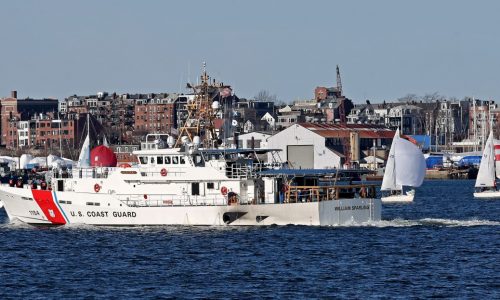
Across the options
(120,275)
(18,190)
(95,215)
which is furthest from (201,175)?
(120,275)

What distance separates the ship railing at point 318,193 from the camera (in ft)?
255

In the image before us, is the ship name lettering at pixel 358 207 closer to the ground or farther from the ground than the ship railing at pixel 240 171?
closer to the ground

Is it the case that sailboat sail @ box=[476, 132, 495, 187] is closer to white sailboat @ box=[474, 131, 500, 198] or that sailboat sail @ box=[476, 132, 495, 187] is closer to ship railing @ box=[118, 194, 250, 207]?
white sailboat @ box=[474, 131, 500, 198]

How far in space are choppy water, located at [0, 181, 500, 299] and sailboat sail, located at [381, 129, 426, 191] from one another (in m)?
37.3

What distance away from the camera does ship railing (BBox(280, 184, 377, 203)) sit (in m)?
77.9

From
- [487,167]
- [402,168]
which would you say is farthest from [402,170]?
[487,167]

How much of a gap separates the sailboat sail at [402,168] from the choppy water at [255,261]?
122 feet

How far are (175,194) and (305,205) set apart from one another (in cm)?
768

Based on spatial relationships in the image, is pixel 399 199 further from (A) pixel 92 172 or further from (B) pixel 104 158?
(A) pixel 92 172

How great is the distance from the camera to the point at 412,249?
6962 centimetres

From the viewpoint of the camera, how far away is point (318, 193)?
256 feet

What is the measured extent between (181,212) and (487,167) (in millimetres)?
63780

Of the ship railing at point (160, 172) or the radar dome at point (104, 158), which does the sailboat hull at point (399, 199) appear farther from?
the ship railing at point (160, 172)

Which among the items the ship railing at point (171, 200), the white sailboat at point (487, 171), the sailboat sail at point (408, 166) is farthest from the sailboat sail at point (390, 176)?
the ship railing at point (171, 200)
